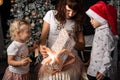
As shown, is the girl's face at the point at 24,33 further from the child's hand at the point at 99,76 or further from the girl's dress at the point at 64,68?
the child's hand at the point at 99,76

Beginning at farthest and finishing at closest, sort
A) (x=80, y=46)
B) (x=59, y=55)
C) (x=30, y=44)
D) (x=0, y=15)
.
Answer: (x=0, y=15) < (x=30, y=44) < (x=80, y=46) < (x=59, y=55)

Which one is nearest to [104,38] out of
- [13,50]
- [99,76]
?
[99,76]

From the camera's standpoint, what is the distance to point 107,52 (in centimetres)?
312

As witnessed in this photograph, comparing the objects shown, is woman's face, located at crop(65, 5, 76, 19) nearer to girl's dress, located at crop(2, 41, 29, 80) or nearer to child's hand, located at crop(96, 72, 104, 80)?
girl's dress, located at crop(2, 41, 29, 80)

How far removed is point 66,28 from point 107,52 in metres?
0.52

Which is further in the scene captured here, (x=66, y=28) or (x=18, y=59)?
(x=66, y=28)

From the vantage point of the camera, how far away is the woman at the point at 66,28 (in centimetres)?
319

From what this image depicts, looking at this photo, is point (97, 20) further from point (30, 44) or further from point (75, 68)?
point (30, 44)

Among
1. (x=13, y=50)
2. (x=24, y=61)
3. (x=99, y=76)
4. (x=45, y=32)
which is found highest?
(x=45, y=32)

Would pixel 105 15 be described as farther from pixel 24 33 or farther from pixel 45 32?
pixel 24 33

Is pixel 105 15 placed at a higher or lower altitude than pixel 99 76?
higher

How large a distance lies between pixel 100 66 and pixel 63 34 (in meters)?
0.50

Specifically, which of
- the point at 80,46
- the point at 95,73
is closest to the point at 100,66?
the point at 95,73

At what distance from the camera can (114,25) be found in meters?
3.17
